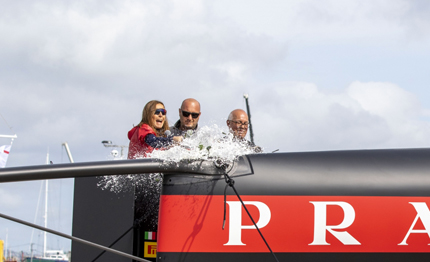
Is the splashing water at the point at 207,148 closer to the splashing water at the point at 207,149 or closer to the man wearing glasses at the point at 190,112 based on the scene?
the splashing water at the point at 207,149

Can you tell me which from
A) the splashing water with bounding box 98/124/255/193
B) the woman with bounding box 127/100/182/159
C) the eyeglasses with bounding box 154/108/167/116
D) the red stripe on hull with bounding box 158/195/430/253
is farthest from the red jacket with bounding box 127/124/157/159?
the red stripe on hull with bounding box 158/195/430/253

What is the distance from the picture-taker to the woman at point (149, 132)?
4106 mm

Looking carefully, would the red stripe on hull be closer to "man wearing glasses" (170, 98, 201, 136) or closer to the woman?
the woman

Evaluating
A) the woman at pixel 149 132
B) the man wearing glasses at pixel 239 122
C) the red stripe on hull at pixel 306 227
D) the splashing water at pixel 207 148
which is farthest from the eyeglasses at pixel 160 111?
the red stripe on hull at pixel 306 227

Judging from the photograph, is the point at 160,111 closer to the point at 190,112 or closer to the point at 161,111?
the point at 161,111

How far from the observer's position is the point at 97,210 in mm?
3984

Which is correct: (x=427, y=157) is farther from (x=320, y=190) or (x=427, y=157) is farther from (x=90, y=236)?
(x=90, y=236)

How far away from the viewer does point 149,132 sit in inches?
167

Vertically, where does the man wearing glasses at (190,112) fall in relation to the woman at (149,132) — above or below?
above

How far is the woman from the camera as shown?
4106 mm

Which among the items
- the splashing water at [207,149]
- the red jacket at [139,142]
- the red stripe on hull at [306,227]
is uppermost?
the red jacket at [139,142]

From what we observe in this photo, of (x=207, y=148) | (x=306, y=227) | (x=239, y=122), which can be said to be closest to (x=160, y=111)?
(x=239, y=122)

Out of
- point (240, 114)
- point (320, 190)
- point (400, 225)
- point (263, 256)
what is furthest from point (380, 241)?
point (240, 114)

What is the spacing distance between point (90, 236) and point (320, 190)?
1828 mm
